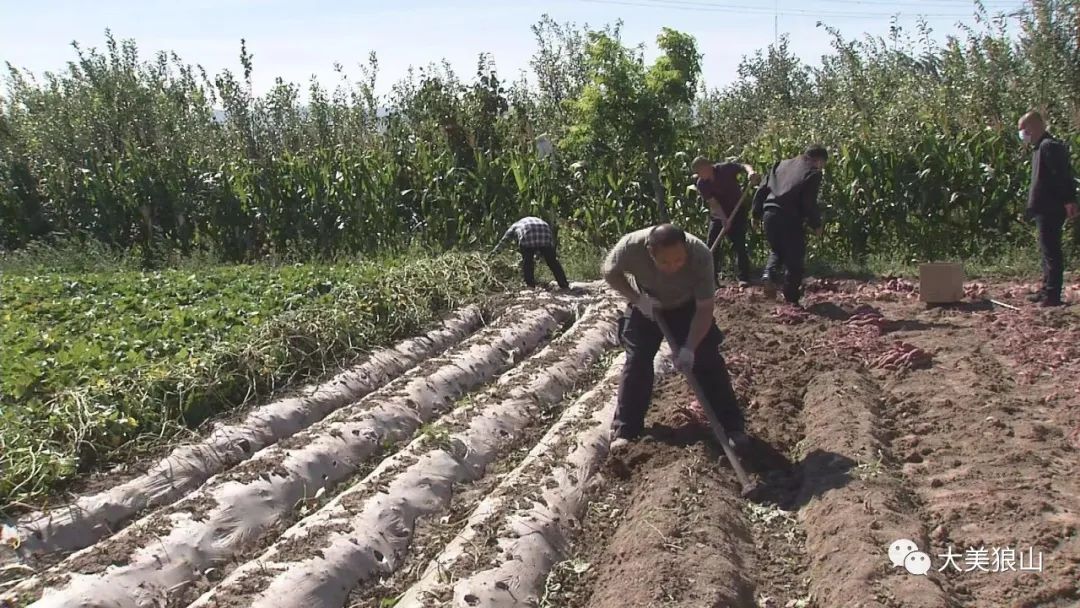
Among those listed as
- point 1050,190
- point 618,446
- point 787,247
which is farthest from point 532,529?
point 1050,190

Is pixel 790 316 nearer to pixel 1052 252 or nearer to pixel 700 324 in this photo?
pixel 1052 252

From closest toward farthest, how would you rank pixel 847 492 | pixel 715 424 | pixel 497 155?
pixel 847 492
pixel 715 424
pixel 497 155

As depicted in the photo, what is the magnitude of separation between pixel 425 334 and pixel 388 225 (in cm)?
494

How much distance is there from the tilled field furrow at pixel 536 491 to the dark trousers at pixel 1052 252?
4.14m

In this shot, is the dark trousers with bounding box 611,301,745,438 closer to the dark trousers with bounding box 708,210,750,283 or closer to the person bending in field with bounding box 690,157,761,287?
the person bending in field with bounding box 690,157,761,287

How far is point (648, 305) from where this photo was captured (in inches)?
207

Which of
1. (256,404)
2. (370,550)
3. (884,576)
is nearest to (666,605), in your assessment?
(884,576)

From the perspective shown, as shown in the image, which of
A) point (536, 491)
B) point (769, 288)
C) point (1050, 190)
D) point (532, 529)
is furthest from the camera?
point (769, 288)

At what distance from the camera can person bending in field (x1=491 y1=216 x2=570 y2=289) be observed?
9.61 metres

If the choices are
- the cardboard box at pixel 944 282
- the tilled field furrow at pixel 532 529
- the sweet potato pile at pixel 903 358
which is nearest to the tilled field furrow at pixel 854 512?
the sweet potato pile at pixel 903 358

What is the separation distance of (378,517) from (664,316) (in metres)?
1.94

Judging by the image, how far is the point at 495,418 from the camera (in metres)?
6.08

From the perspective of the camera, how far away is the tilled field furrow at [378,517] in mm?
4074

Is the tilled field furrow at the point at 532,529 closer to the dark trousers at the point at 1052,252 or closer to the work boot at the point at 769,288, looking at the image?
the work boot at the point at 769,288
